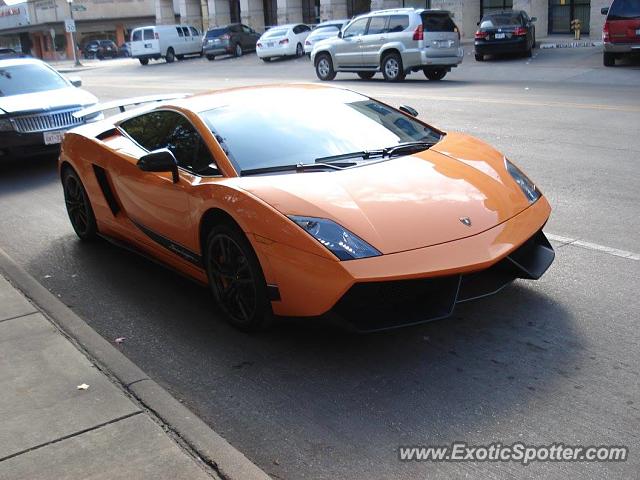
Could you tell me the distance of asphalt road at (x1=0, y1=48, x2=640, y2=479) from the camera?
11.4 feet

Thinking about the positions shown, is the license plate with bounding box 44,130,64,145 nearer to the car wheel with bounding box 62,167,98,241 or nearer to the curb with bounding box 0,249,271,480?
the car wheel with bounding box 62,167,98,241

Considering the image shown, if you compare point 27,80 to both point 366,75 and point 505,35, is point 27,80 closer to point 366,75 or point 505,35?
point 366,75

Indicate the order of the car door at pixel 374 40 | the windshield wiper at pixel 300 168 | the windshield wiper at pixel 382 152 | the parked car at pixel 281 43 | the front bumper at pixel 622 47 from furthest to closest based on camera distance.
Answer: the parked car at pixel 281 43 < the car door at pixel 374 40 < the front bumper at pixel 622 47 < the windshield wiper at pixel 382 152 < the windshield wiper at pixel 300 168

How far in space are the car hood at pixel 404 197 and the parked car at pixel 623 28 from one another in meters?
18.1

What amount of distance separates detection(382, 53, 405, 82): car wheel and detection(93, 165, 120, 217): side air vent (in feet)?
51.6

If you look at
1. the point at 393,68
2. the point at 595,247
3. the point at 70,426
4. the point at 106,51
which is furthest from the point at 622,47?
the point at 106,51

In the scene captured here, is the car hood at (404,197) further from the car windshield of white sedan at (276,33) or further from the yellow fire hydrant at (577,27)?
the car windshield of white sedan at (276,33)

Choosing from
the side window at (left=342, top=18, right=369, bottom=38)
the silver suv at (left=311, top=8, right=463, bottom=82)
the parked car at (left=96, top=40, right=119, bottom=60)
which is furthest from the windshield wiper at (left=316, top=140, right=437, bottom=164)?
the parked car at (left=96, top=40, right=119, bottom=60)

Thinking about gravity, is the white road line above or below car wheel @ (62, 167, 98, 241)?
below

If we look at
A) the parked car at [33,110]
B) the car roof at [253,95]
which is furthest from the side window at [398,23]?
the car roof at [253,95]

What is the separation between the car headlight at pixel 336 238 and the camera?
403 centimetres

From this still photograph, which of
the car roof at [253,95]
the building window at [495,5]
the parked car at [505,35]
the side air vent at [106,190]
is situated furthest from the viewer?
the building window at [495,5]

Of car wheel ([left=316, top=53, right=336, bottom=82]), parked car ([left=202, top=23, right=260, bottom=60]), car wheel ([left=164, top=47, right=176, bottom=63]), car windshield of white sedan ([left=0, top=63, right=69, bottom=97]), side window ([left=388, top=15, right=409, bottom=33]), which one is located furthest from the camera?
car wheel ([left=164, top=47, right=176, bottom=63])

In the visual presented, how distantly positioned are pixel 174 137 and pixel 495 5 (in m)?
33.4
